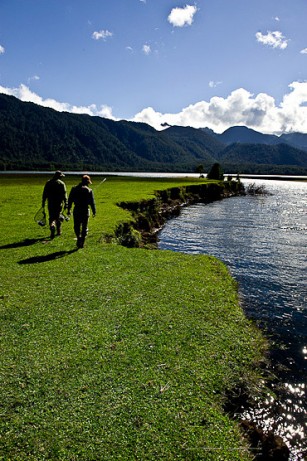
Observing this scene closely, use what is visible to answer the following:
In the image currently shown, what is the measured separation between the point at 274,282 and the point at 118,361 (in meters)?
12.8

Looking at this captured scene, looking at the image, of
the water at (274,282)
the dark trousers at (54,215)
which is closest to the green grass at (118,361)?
the water at (274,282)

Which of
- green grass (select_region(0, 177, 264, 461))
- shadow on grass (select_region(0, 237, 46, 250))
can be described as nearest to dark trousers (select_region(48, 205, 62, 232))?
shadow on grass (select_region(0, 237, 46, 250))

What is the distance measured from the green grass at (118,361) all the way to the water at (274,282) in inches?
41.3

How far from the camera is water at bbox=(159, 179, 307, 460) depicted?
8500 mm

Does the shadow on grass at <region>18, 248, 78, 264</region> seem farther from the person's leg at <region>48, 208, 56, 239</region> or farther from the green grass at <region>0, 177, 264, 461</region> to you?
the person's leg at <region>48, 208, 56, 239</region>

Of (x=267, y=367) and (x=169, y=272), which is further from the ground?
(x=169, y=272)

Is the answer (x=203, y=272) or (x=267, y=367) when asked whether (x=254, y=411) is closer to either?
(x=267, y=367)

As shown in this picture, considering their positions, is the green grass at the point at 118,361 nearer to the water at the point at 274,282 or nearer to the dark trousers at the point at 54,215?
the water at the point at 274,282


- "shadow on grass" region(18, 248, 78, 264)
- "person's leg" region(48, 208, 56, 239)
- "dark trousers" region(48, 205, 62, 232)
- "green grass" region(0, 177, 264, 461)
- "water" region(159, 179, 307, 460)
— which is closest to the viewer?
"green grass" region(0, 177, 264, 461)

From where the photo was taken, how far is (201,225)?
124 feet

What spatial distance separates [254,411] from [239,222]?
34.4 m

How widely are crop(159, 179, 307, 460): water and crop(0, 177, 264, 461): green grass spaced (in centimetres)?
105

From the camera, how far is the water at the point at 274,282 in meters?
8.50

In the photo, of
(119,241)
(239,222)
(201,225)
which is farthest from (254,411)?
(239,222)
